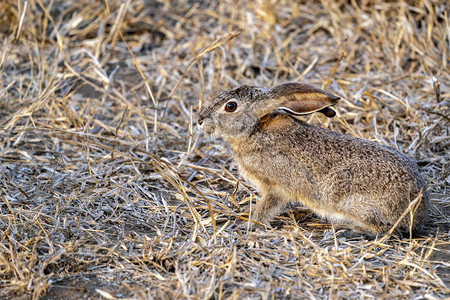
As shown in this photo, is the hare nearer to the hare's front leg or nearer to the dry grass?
the hare's front leg

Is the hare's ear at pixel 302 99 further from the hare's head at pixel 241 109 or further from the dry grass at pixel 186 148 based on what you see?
the dry grass at pixel 186 148

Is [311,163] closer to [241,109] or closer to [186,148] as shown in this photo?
[241,109]

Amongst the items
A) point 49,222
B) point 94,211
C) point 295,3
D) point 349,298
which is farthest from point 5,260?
point 295,3

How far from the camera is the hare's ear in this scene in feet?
14.8

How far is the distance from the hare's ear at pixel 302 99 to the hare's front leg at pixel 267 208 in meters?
0.71

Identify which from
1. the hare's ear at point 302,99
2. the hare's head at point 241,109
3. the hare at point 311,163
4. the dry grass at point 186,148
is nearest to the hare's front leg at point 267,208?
the hare at point 311,163

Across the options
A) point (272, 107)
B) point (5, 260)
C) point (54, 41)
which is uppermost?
point (272, 107)

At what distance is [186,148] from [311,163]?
1814mm

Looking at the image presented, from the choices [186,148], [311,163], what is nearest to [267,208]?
[311,163]

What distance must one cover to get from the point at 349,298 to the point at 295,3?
5823 mm

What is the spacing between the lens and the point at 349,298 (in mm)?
3584

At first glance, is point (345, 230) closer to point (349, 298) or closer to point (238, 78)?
point (349, 298)

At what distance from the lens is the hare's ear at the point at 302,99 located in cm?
451

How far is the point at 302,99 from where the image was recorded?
461 cm
